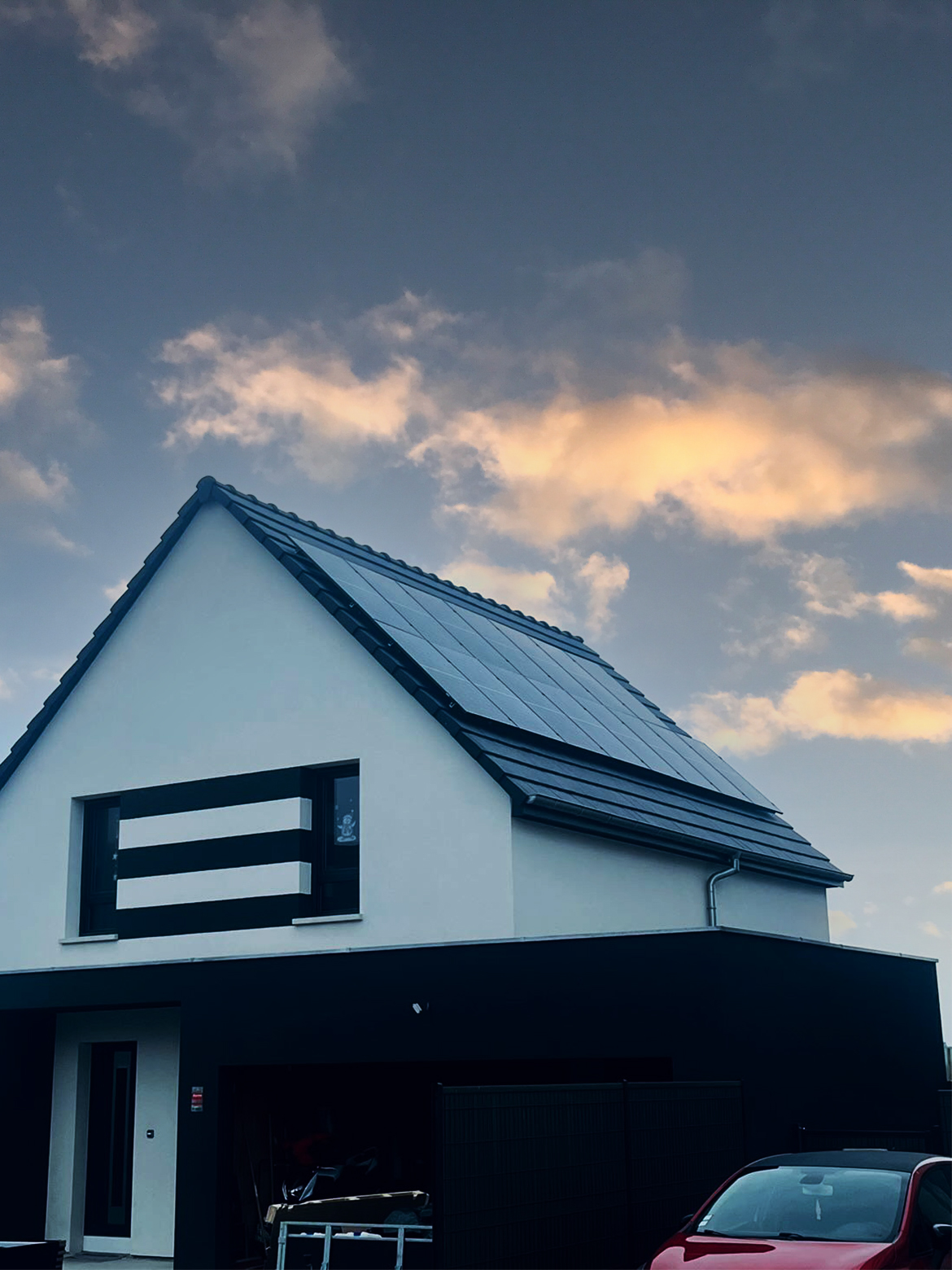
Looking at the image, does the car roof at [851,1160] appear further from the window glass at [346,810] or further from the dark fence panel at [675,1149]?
the window glass at [346,810]

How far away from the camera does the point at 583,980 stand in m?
13.4

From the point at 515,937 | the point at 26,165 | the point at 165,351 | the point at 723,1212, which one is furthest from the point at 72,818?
the point at 723,1212

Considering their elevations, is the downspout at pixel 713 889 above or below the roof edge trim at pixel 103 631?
below

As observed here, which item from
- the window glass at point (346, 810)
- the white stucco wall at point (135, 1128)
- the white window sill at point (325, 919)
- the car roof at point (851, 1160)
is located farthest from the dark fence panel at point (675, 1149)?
the white stucco wall at point (135, 1128)

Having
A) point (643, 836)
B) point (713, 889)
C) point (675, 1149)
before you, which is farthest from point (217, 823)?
point (675, 1149)

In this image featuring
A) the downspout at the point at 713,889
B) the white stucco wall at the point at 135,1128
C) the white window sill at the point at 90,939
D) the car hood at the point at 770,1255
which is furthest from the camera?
the downspout at the point at 713,889

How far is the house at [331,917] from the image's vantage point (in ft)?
45.4

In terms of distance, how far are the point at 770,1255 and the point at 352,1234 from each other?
18.7 feet

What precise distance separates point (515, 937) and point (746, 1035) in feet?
8.42

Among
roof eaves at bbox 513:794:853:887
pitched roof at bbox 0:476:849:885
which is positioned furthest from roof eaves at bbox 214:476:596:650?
roof eaves at bbox 513:794:853:887

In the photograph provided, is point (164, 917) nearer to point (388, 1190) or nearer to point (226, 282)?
point (388, 1190)

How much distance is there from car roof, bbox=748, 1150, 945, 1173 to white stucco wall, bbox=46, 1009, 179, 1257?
32.7 ft

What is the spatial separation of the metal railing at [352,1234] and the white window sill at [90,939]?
5.23m

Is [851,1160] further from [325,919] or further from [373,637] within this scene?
[373,637]
